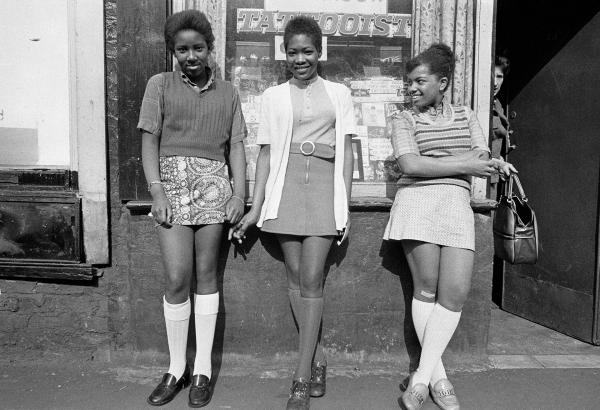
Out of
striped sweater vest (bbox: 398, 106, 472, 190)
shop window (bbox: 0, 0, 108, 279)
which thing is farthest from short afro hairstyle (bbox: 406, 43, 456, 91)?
shop window (bbox: 0, 0, 108, 279)

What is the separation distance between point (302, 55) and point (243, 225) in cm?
101

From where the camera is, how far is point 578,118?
4.38 m

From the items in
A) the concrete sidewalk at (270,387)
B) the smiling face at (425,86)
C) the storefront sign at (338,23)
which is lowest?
the concrete sidewalk at (270,387)

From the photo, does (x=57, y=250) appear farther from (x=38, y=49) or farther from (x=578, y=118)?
(x=578, y=118)

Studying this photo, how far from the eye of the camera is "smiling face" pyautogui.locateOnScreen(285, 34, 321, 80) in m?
3.21

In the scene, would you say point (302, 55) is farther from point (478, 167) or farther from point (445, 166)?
point (478, 167)

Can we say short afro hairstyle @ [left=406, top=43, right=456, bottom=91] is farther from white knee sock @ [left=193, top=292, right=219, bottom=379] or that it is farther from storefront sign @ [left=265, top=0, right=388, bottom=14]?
white knee sock @ [left=193, top=292, right=219, bottom=379]

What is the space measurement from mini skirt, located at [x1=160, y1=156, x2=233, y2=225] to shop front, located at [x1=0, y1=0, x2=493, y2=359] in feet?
1.65

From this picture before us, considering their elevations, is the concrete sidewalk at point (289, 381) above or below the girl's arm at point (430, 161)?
below

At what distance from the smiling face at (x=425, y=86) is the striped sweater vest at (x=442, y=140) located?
0.37ft

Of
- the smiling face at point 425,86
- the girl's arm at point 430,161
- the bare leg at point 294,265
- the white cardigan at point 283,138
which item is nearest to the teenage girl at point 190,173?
the white cardigan at point 283,138

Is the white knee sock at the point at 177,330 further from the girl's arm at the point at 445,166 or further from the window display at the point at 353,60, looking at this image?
the girl's arm at the point at 445,166

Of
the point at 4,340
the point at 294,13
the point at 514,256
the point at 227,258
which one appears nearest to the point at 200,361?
the point at 227,258

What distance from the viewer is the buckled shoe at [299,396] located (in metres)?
3.21
